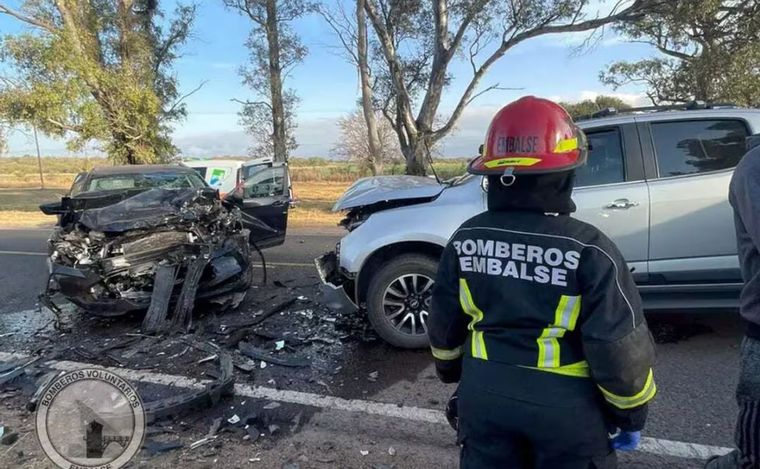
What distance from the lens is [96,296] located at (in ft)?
15.5

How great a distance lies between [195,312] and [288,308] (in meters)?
0.99

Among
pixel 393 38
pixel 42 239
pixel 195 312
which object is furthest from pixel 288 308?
pixel 393 38

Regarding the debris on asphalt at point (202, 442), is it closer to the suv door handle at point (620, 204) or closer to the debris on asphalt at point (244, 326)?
the debris on asphalt at point (244, 326)

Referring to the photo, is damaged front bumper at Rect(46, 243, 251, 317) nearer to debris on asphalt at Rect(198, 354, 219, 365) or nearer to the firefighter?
debris on asphalt at Rect(198, 354, 219, 365)

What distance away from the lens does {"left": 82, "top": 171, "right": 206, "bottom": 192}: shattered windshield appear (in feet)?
25.4

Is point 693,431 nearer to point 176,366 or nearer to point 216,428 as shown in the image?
point 216,428

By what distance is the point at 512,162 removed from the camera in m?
1.50

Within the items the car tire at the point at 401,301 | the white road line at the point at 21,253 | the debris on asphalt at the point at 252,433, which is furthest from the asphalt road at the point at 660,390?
the white road line at the point at 21,253

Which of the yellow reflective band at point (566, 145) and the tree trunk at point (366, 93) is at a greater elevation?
the tree trunk at point (366, 93)

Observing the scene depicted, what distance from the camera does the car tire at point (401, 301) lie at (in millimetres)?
4109

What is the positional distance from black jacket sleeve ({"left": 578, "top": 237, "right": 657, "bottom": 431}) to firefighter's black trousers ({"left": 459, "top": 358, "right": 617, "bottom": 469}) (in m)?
0.08

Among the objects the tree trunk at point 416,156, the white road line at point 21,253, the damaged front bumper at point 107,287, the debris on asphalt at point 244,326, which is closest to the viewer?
the debris on asphalt at point 244,326

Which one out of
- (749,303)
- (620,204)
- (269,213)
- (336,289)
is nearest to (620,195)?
(620,204)

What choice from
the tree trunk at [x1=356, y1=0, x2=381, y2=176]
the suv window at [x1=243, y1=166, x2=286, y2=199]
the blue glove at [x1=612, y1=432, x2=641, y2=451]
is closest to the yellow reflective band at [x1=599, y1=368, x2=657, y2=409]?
the blue glove at [x1=612, y1=432, x2=641, y2=451]
